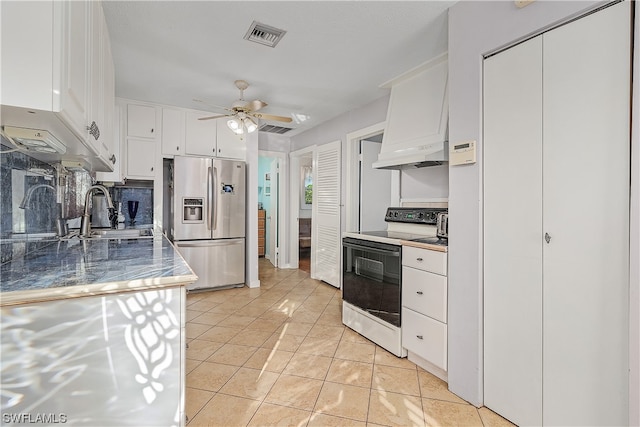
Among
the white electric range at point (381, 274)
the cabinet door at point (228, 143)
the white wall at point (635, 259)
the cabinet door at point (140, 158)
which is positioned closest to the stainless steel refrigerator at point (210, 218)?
the cabinet door at point (228, 143)

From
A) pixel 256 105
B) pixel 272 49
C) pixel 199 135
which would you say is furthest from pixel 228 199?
pixel 272 49

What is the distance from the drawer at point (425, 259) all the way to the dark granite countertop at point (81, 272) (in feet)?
5.03

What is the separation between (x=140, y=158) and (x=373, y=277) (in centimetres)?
318

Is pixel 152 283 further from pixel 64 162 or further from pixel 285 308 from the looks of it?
pixel 285 308

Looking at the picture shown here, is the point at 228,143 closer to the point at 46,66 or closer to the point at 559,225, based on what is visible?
the point at 46,66

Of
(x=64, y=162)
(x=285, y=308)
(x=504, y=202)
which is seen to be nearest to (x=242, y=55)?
(x=64, y=162)

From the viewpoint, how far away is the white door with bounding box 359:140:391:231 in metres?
4.19

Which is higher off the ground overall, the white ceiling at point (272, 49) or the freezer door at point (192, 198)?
the white ceiling at point (272, 49)

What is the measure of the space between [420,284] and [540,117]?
1227 millimetres

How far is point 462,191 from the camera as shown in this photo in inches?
75.4

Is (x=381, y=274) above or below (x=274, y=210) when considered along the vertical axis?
below

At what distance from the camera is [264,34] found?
2.33 meters

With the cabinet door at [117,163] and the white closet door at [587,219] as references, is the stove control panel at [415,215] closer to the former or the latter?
the white closet door at [587,219]

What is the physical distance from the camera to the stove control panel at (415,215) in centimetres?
264
